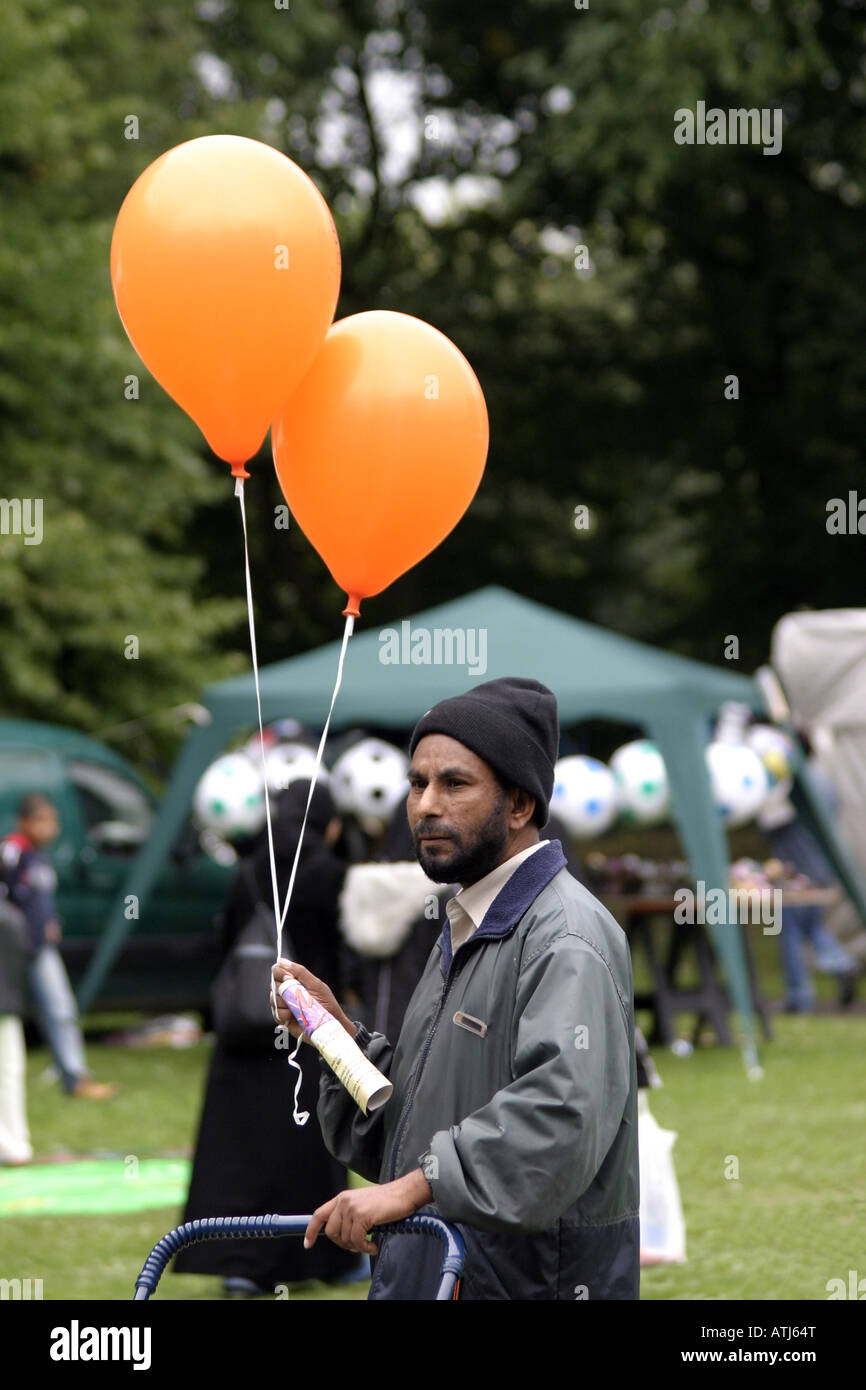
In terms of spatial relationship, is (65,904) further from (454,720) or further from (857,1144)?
(454,720)

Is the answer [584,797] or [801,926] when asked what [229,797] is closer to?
[584,797]

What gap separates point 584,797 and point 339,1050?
30.4 ft

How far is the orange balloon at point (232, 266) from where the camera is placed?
3967mm

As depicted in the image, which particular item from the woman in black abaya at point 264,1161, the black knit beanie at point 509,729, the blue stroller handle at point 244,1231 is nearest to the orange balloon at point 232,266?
the black knit beanie at point 509,729

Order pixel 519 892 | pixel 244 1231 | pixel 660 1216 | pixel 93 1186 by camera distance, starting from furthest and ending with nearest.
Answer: pixel 93 1186 → pixel 660 1216 → pixel 519 892 → pixel 244 1231

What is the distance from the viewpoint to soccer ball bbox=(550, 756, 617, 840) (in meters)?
12.2

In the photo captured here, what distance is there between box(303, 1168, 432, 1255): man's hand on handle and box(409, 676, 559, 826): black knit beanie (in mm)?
652

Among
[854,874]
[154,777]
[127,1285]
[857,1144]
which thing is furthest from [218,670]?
[127,1285]

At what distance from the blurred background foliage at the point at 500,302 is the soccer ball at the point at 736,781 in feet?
15.2

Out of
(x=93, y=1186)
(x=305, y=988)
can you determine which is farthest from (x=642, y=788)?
(x=305, y=988)

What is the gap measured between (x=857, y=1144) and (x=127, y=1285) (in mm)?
3829

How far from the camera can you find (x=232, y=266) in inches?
158

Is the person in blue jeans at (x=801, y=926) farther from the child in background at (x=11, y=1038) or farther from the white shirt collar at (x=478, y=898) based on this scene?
the white shirt collar at (x=478, y=898)

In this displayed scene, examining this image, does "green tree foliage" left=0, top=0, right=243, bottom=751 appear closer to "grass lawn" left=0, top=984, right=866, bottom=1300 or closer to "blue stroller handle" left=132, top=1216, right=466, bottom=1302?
"grass lawn" left=0, top=984, right=866, bottom=1300
